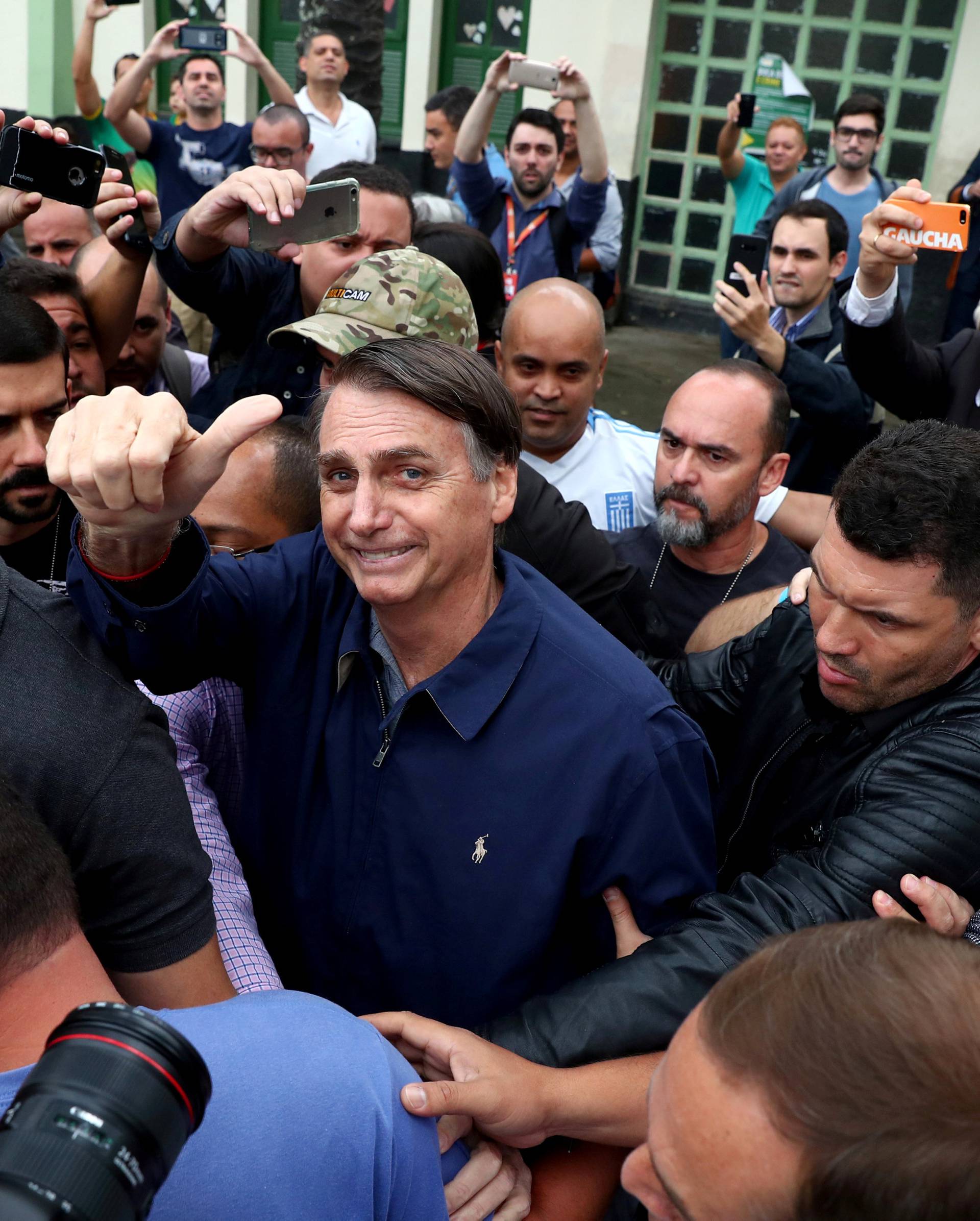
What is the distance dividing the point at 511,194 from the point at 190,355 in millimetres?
2600

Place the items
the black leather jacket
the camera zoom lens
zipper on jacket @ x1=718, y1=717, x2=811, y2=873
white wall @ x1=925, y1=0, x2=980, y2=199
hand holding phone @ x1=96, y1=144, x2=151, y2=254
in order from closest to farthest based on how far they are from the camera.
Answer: the camera zoom lens, the black leather jacket, zipper on jacket @ x1=718, y1=717, x2=811, y2=873, hand holding phone @ x1=96, y1=144, x2=151, y2=254, white wall @ x1=925, y1=0, x2=980, y2=199

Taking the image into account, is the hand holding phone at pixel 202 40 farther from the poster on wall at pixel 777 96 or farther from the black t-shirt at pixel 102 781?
the black t-shirt at pixel 102 781

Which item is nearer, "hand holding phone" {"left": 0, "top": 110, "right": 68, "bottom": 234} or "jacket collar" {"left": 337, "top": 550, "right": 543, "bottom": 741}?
"jacket collar" {"left": 337, "top": 550, "right": 543, "bottom": 741}

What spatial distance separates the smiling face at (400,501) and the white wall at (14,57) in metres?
10.1

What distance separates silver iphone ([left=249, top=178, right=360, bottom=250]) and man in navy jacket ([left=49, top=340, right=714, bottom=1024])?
2.73 ft

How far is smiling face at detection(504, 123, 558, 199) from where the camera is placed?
5.69 meters

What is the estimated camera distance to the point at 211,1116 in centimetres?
94

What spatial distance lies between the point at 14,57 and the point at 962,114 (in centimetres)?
816

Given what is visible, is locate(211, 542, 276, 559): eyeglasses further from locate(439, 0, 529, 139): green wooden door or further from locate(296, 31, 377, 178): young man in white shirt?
locate(439, 0, 529, 139): green wooden door

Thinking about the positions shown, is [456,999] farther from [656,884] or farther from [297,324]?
[297,324]

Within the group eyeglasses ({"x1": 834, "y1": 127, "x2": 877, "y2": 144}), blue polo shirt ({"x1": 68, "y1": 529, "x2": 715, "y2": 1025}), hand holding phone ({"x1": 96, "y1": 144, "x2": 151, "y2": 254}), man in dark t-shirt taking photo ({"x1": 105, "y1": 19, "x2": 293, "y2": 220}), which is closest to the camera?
blue polo shirt ({"x1": 68, "y1": 529, "x2": 715, "y2": 1025})

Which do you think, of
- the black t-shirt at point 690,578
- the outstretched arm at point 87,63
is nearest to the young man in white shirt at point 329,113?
the outstretched arm at point 87,63

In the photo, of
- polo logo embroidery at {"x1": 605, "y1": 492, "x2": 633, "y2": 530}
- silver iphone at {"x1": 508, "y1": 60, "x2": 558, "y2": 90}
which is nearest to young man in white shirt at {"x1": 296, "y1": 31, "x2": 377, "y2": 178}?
silver iphone at {"x1": 508, "y1": 60, "x2": 558, "y2": 90}

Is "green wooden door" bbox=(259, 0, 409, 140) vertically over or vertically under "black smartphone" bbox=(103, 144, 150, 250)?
over
